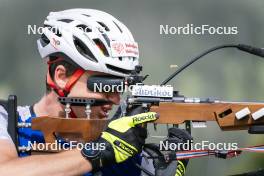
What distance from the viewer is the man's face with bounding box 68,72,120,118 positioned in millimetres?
2802

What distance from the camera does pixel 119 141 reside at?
2574mm

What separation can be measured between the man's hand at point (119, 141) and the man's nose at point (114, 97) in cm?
25

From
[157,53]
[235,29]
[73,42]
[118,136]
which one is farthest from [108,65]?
[235,29]

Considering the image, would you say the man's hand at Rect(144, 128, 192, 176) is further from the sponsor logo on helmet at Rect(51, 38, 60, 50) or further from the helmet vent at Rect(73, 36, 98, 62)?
the sponsor logo on helmet at Rect(51, 38, 60, 50)

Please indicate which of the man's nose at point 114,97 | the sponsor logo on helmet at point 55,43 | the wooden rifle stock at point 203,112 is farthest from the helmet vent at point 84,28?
the wooden rifle stock at point 203,112

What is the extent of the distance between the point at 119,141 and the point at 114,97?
1.10ft

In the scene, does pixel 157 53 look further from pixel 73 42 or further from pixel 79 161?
pixel 79 161

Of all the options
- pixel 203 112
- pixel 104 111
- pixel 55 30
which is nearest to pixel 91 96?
pixel 104 111

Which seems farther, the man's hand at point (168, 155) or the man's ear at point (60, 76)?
the man's ear at point (60, 76)

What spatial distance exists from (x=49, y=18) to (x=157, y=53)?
2.15ft

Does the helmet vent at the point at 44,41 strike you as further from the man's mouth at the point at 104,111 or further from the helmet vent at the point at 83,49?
the man's mouth at the point at 104,111

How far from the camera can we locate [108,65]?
2.83 metres

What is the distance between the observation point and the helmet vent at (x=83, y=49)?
2.86m

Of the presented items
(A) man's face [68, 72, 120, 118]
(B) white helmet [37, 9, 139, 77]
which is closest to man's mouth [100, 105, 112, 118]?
(A) man's face [68, 72, 120, 118]
